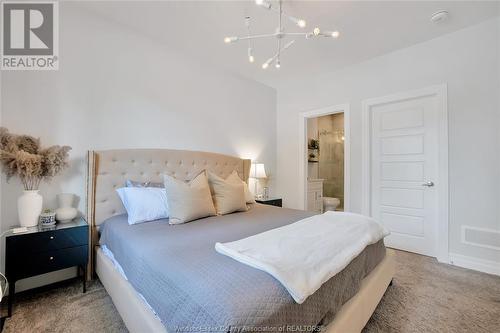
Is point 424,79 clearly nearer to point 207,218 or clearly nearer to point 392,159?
point 392,159

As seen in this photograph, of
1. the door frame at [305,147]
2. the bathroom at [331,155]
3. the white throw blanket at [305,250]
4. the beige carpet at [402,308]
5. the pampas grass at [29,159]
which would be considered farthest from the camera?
the bathroom at [331,155]

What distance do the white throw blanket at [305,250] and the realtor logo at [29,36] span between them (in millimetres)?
2372

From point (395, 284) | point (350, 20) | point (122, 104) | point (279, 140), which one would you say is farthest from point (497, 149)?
point (122, 104)

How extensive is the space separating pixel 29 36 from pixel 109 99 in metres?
0.79

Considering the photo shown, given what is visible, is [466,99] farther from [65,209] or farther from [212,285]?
[65,209]

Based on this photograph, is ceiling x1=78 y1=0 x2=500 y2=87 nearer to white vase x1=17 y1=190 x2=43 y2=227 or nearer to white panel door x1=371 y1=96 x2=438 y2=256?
white panel door x1=371 y1=96 x2=438 y2=256

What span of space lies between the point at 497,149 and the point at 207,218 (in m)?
3.04

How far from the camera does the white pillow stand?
203 cm

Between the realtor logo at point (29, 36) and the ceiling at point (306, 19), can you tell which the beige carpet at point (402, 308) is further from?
the ceiling at point (306, 19)

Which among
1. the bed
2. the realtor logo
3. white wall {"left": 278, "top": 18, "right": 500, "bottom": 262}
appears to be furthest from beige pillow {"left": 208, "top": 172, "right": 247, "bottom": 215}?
white wall {"left": 278, "top": 18, "right": 500, "bottom": 262}

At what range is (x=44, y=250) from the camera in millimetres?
1772

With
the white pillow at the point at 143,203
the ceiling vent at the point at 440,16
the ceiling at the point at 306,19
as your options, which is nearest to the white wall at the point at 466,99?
the ceiling at the point at 306,19

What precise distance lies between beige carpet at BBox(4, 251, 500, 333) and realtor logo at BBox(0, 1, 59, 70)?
1996 mm

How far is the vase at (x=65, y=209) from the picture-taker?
6.61 ft
